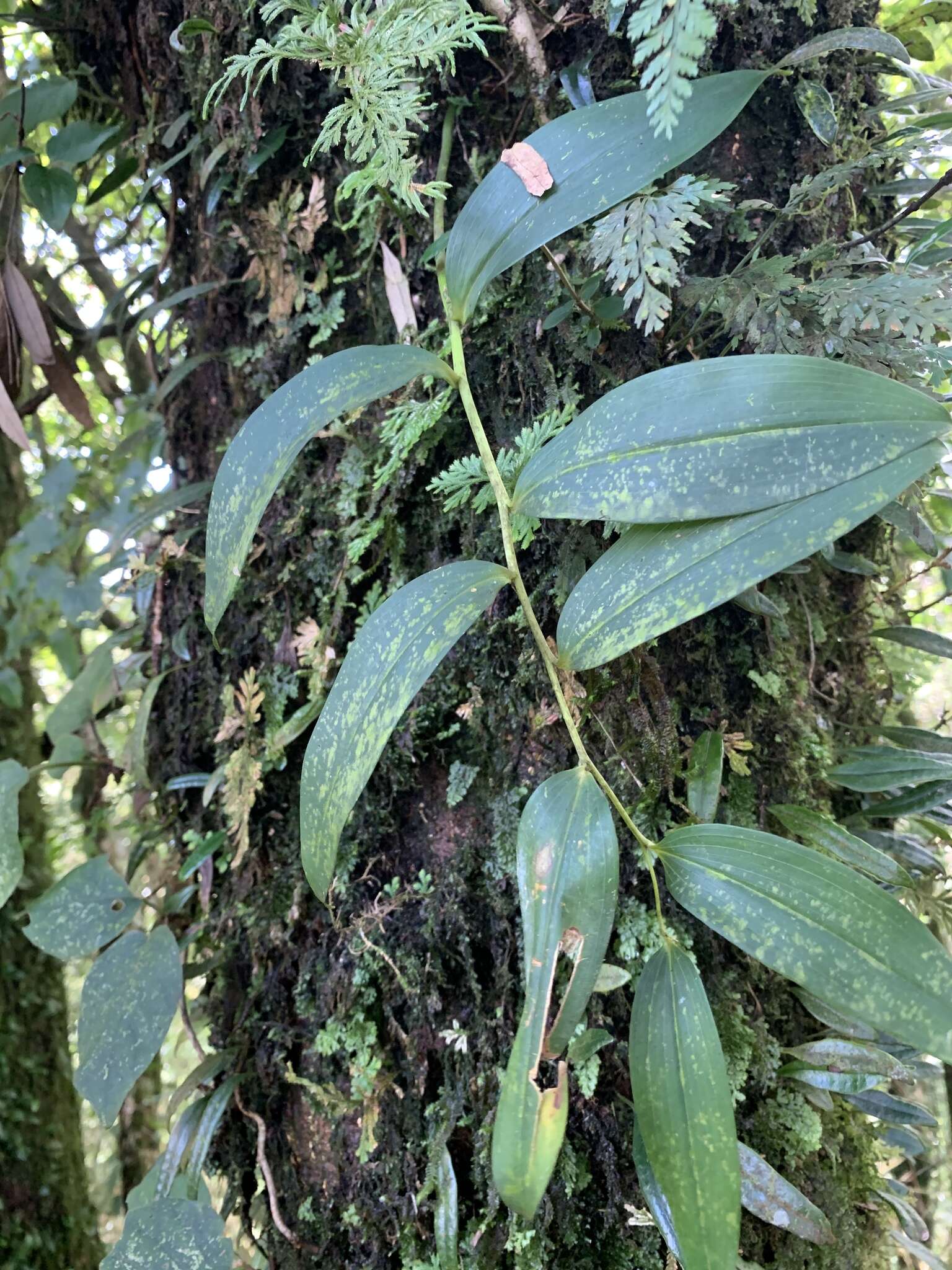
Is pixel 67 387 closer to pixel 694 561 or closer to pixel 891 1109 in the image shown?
pixel 694 561

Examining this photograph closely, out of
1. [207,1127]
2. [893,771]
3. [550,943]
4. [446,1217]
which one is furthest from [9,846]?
[893,771]

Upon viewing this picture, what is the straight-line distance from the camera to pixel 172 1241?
2.29 ft

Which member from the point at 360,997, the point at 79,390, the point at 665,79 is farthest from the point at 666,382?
the point at 79,390

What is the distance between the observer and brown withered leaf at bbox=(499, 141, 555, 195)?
56 centimetres

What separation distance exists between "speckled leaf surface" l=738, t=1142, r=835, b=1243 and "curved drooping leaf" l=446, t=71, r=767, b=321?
2.27 feet

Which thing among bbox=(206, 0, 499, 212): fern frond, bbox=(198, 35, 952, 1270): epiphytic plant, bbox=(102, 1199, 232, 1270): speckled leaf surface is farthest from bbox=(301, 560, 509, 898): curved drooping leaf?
bbox=(102, 1199, 232, 1270): speckled leaf surface

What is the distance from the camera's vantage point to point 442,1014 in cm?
71

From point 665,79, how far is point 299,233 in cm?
58

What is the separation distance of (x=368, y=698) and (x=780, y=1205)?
500mm

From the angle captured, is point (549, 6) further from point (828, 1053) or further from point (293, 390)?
point (828, 1053)

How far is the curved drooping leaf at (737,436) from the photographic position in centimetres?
44

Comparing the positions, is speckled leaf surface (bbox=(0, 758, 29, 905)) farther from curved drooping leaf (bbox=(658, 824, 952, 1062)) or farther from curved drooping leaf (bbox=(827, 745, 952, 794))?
curved drooping leaf (bbox=(827, 745, 952, 794))

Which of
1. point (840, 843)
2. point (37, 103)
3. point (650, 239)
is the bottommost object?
point (840, 843)

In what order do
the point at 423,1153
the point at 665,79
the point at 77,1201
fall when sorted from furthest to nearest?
the point at 77,1201
the point at 423,1153
the point at 665,79
